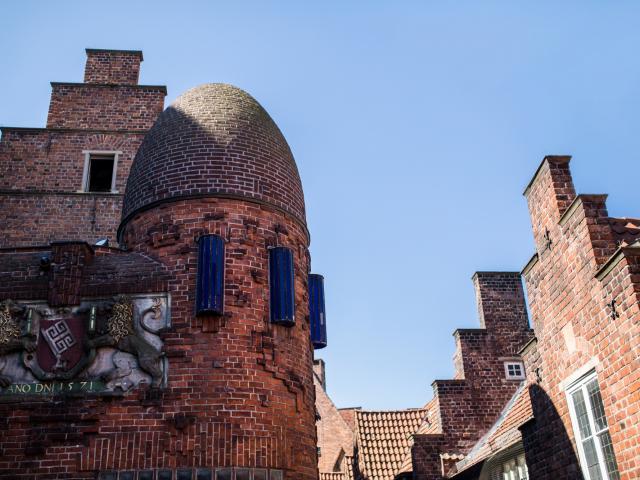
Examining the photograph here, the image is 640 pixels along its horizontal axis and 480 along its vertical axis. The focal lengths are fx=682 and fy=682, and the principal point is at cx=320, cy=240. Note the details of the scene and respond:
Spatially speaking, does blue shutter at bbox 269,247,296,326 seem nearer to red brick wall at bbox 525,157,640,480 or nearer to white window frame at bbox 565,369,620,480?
red brick wall at bbox 525,157,640,480

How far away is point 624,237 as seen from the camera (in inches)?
371

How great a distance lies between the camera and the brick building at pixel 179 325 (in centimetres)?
945

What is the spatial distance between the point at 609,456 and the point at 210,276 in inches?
244

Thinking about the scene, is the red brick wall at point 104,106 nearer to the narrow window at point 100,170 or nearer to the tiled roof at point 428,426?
the narrow window at point 100,170

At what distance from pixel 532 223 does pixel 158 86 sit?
43.1ft

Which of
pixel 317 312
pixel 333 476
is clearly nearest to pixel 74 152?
pixel 317 312

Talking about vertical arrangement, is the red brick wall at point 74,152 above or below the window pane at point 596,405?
above

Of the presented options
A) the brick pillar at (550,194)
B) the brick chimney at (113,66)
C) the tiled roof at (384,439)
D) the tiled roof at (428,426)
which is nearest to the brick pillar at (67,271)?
the brick pillar at (550,194)

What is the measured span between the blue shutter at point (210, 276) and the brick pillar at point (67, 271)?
1.85m

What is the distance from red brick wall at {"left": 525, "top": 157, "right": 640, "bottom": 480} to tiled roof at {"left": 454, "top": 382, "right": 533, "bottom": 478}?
7.74ft

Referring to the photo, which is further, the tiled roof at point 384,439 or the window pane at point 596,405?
the tiled roof at point 384,439

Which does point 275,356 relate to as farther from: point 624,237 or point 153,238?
point 624,237

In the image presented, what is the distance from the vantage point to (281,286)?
11.0 meters

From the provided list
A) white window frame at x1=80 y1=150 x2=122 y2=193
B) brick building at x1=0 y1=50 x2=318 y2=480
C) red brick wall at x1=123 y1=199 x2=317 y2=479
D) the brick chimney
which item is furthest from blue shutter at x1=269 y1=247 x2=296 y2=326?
the brick chimney
